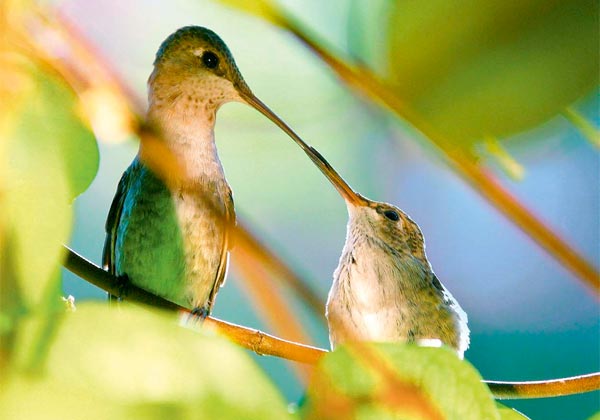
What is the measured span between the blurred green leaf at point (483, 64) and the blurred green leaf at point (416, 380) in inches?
2.6

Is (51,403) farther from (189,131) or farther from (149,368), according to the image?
(189,131)

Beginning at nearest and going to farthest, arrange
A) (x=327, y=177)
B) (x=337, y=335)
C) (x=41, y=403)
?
(x=41, y=403) < (x=337, y=335) < (x=327, y=177)

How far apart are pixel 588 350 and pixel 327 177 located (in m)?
0.24

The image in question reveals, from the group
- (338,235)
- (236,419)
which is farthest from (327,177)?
(236,419)

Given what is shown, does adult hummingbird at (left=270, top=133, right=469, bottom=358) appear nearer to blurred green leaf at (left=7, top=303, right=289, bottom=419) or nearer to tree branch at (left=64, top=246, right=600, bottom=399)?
tree branch at (left=64, top=246, right=600, bottom=399)

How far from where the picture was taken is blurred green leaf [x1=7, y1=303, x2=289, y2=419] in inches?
3.2

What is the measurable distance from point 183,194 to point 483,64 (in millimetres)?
233

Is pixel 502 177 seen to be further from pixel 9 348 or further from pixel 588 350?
pixel 9 348

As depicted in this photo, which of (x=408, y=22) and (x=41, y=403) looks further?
(x=408, y=22)

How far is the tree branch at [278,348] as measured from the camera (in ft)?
0.66

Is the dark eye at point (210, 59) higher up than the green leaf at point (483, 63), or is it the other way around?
the dark eye at point (210, 59)

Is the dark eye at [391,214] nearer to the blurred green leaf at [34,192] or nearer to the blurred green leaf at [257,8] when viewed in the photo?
the blurred green leaf at [257,8]

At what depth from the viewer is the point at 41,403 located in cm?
7

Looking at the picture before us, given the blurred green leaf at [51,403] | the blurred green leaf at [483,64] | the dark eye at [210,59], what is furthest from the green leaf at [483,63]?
the dark eye at [210,59]
